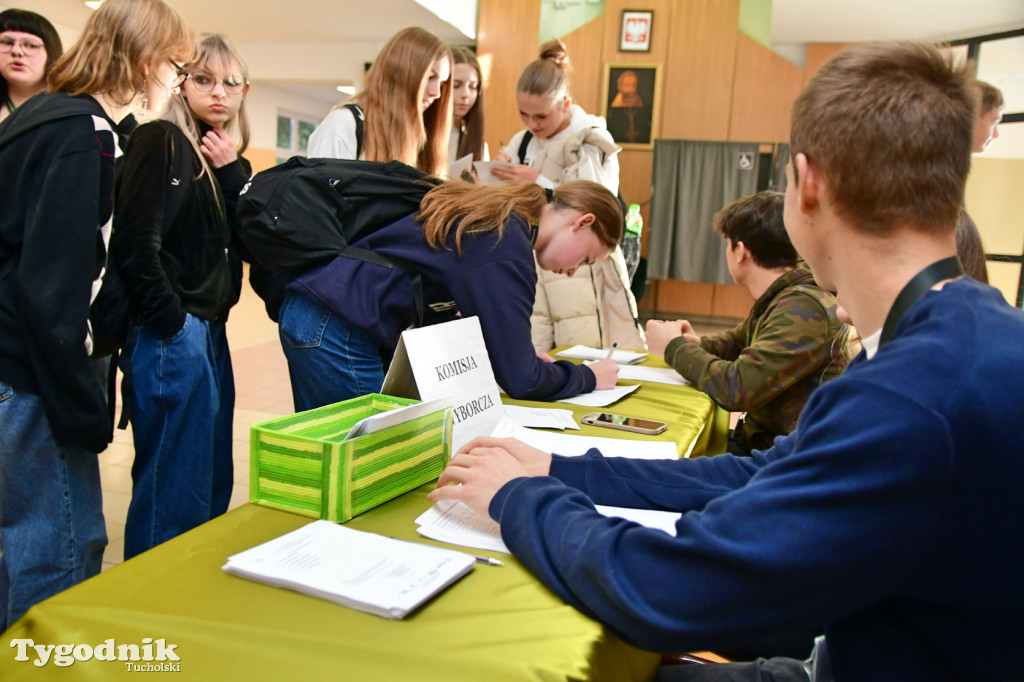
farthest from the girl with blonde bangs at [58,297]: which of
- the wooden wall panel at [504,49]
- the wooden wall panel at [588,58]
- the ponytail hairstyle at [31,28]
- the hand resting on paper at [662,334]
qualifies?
the wooden wall panel at [588,58]

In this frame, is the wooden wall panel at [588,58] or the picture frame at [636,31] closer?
the picture frame at [636,31]

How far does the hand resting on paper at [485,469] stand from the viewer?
0.92 m

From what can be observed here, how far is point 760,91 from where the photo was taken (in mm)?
7340

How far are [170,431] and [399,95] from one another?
108cm

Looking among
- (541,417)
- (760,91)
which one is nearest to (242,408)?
(541,417)

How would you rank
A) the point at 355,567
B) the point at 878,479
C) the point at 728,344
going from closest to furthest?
1. the point at 878,479
2. the point at 355,567
3. the point at 728,344

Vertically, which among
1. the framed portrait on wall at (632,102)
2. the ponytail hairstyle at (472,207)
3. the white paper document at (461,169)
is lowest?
the ponytail hairstyle at (472,207)

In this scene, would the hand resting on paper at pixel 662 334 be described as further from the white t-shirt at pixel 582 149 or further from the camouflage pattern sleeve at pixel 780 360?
the white t-shirt at pixel 582 149

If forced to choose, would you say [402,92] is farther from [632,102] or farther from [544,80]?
[632,102]

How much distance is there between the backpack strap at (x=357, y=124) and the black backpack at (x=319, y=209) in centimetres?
63

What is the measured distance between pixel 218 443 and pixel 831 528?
197 centimetres

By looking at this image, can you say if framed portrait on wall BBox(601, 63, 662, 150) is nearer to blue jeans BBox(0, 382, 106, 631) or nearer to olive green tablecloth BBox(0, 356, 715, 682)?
blue jeans BBox(0, 382, 106, 631)

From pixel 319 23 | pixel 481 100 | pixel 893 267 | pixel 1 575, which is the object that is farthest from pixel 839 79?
pixel 319 23

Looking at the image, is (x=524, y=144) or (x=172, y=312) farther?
(x=524, y=144)
